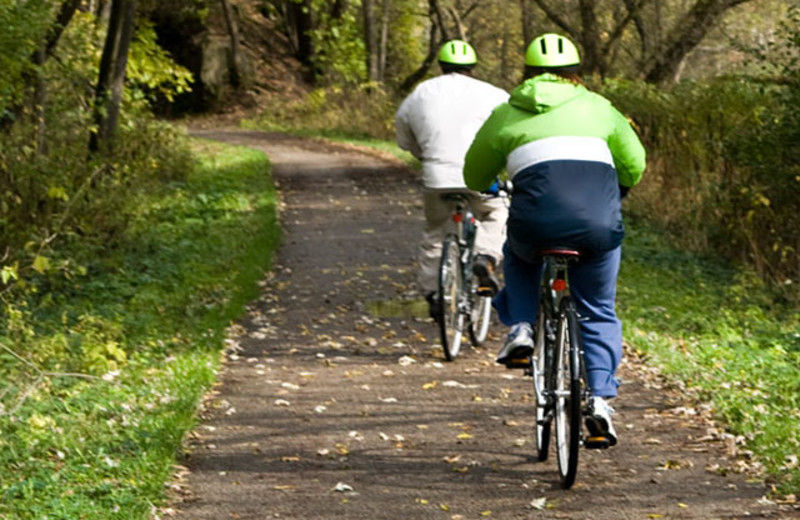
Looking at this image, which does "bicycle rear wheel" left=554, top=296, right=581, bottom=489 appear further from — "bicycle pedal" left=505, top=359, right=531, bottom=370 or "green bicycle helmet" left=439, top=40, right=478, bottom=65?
"green bicycle helmet" left=439, top=40, right=478, bottom=65

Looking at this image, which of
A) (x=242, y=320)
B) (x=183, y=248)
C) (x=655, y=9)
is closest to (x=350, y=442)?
(x=242, y=320)

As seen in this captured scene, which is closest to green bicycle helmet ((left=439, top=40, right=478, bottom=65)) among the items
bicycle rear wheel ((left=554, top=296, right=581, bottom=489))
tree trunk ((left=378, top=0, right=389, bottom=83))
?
bicycle rear wheel ((left=554, top=296, right=581, bottom=489))

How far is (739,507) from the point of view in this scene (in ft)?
18.9

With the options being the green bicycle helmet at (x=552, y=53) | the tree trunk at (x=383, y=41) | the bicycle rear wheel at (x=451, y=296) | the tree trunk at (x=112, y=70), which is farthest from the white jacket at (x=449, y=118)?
the tree trunk at (x=383, y=41)

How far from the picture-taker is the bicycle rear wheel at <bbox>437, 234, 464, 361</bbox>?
Answer: 9273 millimetres

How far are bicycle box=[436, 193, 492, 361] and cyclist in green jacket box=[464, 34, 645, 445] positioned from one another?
2.96m

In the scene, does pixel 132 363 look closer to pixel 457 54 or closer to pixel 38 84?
pixel 457 54

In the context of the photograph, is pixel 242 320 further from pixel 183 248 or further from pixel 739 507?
pixel 739 507

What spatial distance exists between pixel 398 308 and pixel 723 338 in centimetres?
300

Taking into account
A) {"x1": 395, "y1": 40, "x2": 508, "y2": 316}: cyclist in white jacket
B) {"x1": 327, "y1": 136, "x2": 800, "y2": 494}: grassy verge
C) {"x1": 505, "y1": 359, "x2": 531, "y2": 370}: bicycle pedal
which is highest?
{"x1": 395, "y1": 40, "x2": 508, "y2": 316}: cyclist in white jacket

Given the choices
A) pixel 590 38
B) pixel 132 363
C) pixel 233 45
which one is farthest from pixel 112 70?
pixel 233 45

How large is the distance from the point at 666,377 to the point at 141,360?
3852mm

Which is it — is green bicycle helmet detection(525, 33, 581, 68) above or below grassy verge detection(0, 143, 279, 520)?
above

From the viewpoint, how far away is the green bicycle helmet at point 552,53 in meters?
6.21
